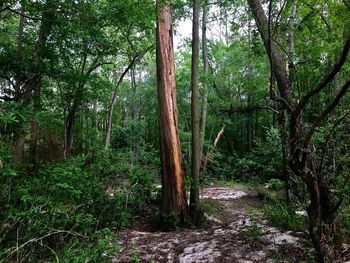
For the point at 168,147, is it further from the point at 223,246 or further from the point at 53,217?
the point at 53,217

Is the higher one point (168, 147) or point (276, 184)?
point (168, 147)

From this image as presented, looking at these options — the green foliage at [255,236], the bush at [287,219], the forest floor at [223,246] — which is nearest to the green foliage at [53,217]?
the forest floor at [223,246]

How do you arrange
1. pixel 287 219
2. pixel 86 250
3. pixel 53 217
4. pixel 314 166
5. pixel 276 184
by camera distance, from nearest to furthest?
pixel 86 250
pixel 53 217
pixel 314 166
pixel 287 219
pixel 276 184

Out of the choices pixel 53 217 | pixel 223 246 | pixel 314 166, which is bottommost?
pixel 223 246

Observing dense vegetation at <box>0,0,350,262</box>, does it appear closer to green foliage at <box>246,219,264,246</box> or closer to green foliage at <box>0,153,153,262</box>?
green foliage at <box>0,153,153,262</box>

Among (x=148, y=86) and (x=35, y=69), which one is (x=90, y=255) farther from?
(x=148, y=86)

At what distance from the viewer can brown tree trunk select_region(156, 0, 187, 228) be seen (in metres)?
6.37

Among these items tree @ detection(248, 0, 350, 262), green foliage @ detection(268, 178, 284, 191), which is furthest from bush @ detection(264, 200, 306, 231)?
green foliage @ detection(268, 178, 284, 191)

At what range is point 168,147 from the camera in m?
6.41

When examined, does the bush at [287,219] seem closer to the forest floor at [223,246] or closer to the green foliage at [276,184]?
the forest floor at [223,246]

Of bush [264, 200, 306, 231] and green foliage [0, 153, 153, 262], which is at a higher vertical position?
green foliage [0, 153, 153, 262]

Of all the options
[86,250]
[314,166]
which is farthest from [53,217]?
[314,166]

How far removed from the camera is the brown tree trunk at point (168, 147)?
6.37m

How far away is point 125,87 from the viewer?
23.3m
